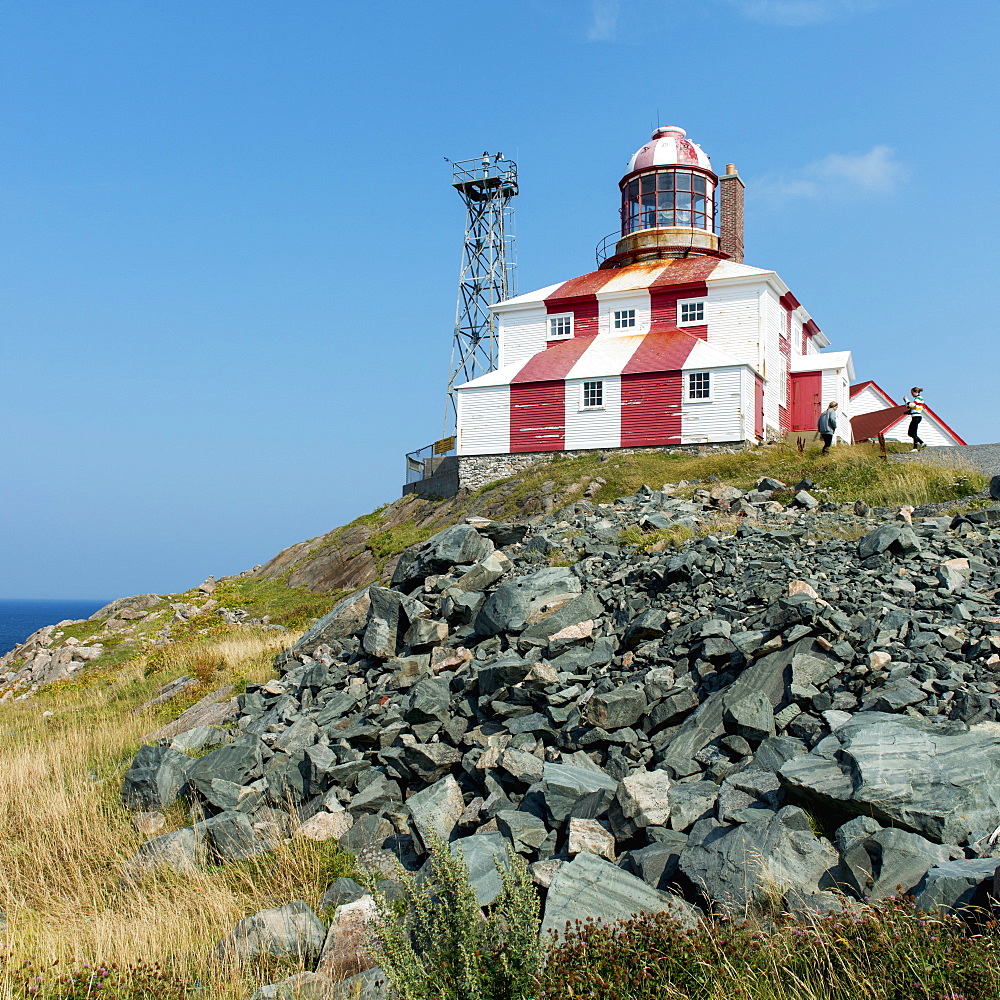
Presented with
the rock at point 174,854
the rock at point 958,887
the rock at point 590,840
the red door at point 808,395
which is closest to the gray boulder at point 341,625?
the rock at point 174,854

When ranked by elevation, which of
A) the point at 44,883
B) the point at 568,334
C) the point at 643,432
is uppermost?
the point at 568,334

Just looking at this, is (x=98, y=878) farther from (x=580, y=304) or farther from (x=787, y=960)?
(x=580, y=304)

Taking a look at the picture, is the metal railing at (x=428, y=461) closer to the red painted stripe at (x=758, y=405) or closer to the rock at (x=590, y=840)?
the red painted stripe at (x=758, y=405)

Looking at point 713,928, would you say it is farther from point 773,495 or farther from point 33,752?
point 773,495

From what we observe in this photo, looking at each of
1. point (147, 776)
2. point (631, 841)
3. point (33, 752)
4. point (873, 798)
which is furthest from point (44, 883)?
point (873, 798)

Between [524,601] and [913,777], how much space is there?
5810mm

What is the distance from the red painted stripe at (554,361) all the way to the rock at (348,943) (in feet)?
89.8

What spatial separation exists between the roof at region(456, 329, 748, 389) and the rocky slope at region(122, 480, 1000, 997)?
18.1m

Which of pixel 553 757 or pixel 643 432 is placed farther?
pixel 643 432

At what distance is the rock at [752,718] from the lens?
684cm

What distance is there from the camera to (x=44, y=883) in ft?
27.3

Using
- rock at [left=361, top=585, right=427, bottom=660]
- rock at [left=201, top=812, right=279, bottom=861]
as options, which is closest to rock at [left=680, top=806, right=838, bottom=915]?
rock at [left=201, top=812, right=279, bottom=861]

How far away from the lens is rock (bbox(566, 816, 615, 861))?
6.19 m

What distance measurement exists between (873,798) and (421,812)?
405 centimetres
